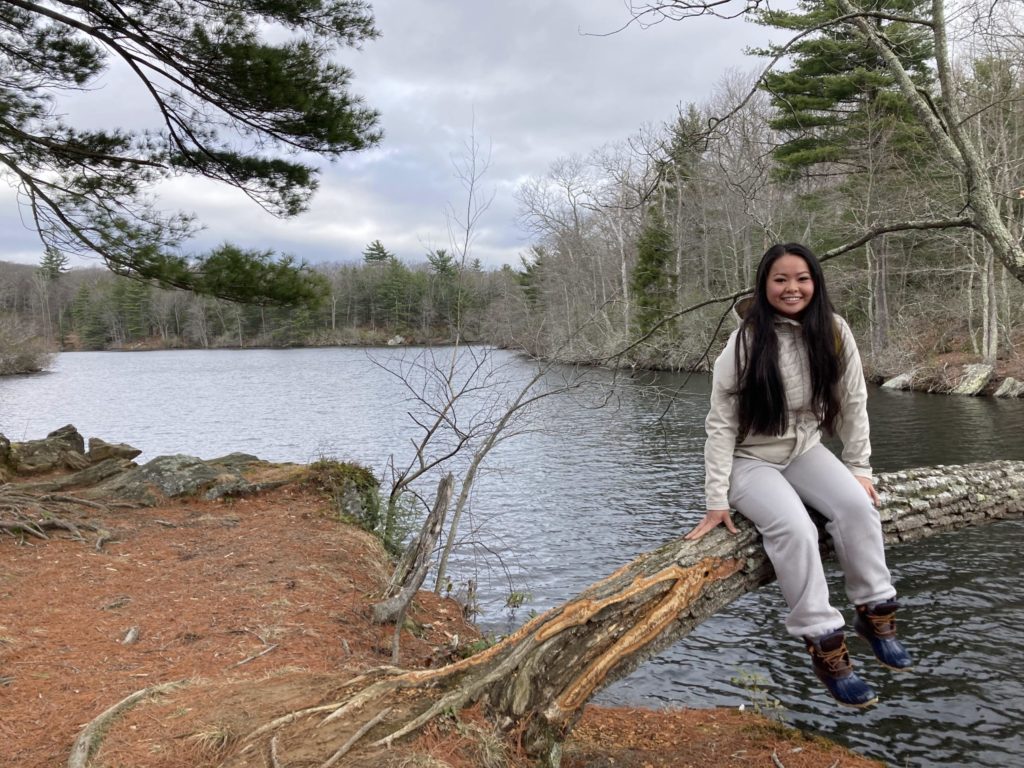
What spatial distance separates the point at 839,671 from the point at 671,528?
A: 647cm

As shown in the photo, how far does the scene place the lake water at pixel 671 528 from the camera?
187 inches

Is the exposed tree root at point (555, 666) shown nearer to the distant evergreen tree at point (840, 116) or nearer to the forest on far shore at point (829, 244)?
the forest on far shore at point (829, 244)

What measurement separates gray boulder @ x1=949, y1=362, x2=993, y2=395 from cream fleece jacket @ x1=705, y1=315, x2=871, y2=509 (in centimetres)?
1933

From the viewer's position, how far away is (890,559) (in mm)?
7426

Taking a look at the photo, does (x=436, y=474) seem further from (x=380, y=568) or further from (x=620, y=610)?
(x=620, y=610)

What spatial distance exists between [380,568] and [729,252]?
98.3ft

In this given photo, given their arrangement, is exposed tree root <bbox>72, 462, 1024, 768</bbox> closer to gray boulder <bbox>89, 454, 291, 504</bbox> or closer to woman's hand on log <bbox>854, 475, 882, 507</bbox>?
woman's hand on log <bbox>854, 475, 882, 507</bbox>

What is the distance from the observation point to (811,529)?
9.02 feet

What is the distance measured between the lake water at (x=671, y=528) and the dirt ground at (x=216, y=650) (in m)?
0.80

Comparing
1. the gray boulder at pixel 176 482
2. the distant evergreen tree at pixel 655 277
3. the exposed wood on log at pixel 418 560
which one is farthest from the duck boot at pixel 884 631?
the distant evergreen tree at pixel 655 277

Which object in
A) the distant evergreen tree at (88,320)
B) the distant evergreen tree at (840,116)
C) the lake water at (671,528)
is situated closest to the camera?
the lake water at (671,528)

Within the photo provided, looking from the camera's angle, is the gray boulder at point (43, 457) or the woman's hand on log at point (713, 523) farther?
the gray boulder at point (43, 457)

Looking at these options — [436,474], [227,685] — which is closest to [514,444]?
[436,474]

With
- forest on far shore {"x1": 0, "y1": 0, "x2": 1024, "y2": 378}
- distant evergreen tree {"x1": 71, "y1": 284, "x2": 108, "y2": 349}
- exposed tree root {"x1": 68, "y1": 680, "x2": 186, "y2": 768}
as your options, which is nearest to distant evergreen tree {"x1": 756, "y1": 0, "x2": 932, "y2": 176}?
forest on far shore {"x1": 0, "y1": 0, "x2": 1024, "y2": 378}
